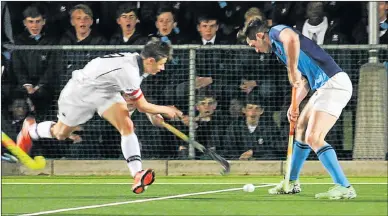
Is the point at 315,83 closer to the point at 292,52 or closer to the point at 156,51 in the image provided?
the point at 292,52

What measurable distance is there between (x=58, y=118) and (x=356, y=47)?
3209 millimetres

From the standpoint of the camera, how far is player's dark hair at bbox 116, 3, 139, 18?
14016 millimetres

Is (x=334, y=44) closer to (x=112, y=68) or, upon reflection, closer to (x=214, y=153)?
(x=214, y=153)

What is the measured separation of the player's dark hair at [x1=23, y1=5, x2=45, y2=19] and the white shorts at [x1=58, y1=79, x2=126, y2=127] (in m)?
0.92

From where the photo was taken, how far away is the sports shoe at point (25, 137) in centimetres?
1390

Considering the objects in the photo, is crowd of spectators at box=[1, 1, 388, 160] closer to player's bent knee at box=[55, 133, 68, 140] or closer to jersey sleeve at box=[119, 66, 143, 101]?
player's bent knee at box=[55, 133, 68, 140]

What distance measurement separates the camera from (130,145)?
11.6 metres

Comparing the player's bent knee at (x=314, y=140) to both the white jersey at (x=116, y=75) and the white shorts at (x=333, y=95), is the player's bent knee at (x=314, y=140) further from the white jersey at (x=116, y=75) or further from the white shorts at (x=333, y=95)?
the white jersey at (x=116, y=75)

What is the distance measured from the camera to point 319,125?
11023 millimetres

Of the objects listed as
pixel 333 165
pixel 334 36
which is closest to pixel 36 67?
pixel 334 36

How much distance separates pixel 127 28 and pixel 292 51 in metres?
3.66

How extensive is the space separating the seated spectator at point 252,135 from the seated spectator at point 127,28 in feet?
4.29

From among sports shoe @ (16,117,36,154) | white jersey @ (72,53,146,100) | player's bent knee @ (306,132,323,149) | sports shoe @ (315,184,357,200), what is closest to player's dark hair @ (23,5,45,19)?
sports shoe @ (16,117,36,154)

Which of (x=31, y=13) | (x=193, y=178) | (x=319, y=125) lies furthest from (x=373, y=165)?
(x=31, y=13)
